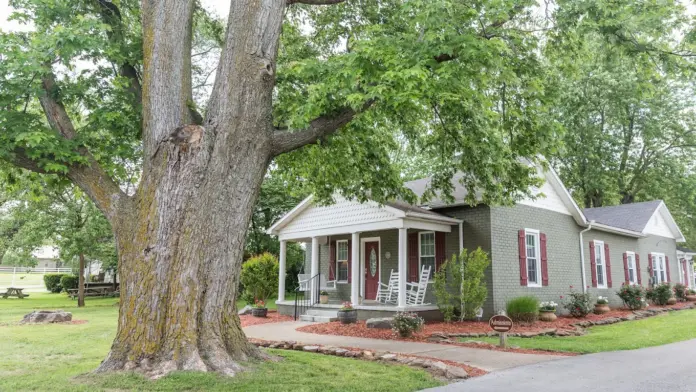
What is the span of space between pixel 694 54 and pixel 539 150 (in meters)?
2.74

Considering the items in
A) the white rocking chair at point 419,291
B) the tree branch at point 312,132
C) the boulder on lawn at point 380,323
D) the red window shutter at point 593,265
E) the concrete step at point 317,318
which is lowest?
the concrete step at point 317,318

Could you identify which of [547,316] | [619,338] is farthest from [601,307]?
[619,338]

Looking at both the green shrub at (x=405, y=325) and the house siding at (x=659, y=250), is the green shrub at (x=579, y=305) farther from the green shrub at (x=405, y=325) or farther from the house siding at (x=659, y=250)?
the house siding at (x=659, y=250)

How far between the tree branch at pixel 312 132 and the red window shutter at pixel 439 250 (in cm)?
789

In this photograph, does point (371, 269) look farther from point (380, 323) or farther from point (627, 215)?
point (627, 215)

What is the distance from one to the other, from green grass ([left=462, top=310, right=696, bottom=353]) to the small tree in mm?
2127

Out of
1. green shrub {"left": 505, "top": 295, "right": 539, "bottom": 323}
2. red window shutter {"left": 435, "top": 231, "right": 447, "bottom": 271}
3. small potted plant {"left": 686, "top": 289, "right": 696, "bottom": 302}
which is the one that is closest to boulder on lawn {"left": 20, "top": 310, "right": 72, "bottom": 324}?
red window shutter {"left": 435, "top": 231, "right": 447, "bottom": 271}

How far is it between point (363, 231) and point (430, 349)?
5.78m

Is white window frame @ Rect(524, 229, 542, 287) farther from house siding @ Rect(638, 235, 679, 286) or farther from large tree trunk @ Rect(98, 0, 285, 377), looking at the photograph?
large tree trunk @ Rect(98, 0, 285, 377)

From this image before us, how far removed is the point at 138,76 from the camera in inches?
321

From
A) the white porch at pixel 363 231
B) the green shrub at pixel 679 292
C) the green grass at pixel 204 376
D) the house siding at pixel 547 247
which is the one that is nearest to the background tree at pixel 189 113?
the green grass at pixel 204 376

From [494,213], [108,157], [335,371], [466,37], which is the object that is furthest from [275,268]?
[466,37]

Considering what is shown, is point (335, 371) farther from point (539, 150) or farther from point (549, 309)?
point (549, 309)

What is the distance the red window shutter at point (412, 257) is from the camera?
581 inches
